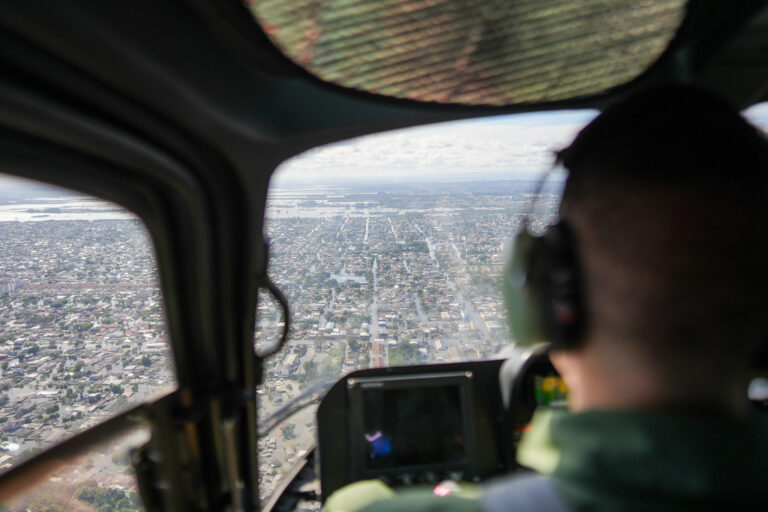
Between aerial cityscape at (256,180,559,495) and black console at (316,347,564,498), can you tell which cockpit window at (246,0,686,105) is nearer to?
aerial cityscape at (256,180,559,495)

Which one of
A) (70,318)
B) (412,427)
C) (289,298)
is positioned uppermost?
(70,318)

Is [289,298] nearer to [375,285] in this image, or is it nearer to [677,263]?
[375,285]

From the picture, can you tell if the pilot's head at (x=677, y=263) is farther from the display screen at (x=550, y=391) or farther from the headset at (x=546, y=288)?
the display screen at (x=550, y=391)

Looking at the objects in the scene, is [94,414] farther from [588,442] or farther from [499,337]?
[499,337]

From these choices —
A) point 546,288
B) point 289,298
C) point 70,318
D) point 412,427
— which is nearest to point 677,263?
point 546,288

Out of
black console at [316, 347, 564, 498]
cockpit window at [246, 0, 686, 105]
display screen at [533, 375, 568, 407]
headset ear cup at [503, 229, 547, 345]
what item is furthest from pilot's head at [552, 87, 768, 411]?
display screen at [533, 375, 568, 407]

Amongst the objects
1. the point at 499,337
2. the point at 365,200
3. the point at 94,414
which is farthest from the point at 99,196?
the point at 499,337

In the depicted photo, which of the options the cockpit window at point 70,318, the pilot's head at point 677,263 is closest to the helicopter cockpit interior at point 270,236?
the cockpit window at point 70,318
